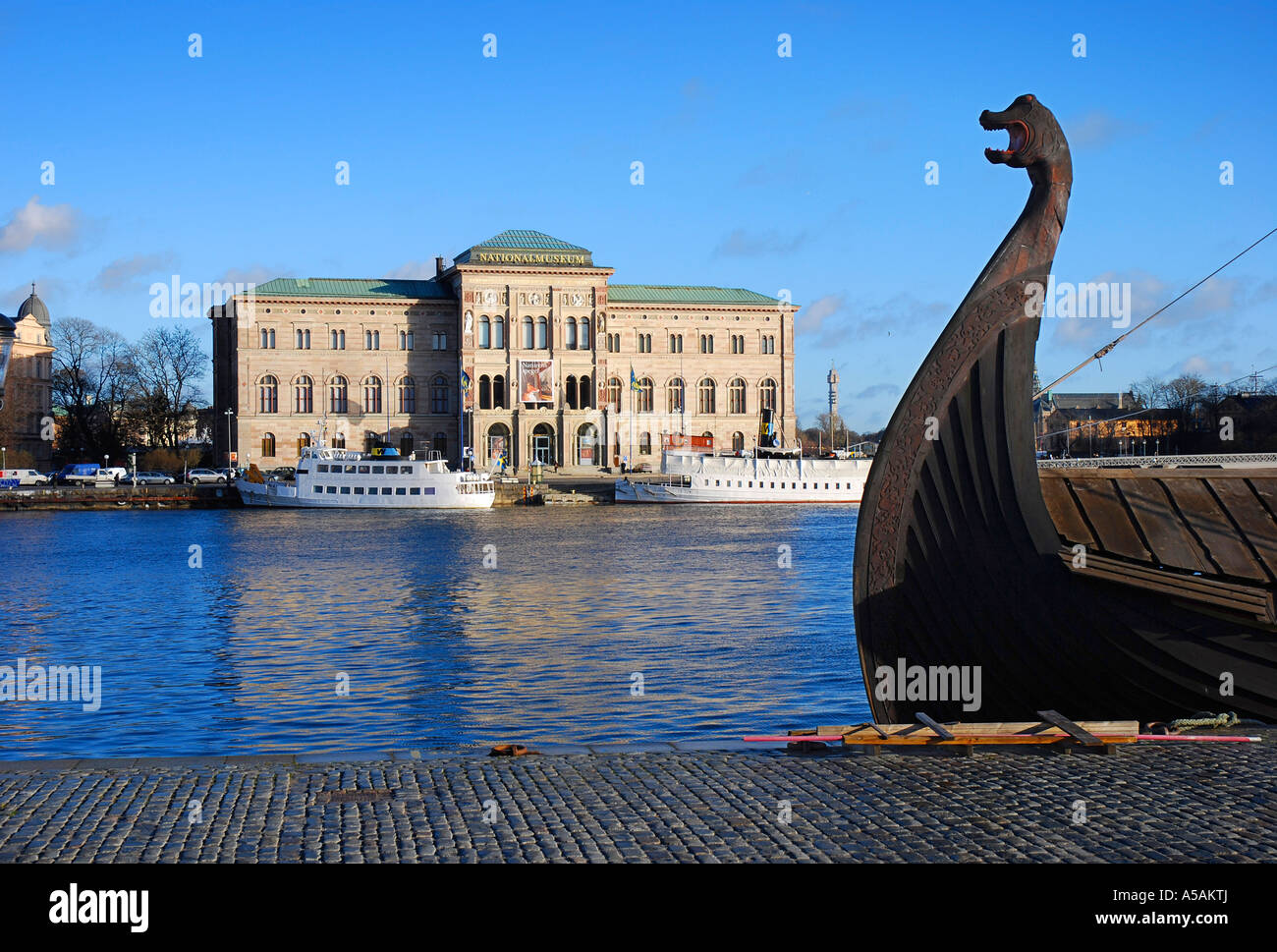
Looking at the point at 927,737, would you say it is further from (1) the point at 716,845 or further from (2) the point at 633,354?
(2) the point at 633,354

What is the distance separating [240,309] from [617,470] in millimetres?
31874

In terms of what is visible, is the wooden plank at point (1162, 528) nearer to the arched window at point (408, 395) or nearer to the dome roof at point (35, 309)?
the arched window at point (408, 395)

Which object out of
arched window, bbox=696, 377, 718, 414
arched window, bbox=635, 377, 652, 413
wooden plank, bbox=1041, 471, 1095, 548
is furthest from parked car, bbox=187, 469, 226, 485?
wooden plank, bbox=1041, 471, 1095, 548

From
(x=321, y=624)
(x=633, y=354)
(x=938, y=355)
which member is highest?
(x=633, y=354)

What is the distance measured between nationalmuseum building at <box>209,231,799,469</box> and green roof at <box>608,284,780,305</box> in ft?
1.27

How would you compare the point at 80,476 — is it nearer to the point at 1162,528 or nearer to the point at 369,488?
the point at 369,488

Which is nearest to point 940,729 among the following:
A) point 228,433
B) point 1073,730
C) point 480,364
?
point 1073,730

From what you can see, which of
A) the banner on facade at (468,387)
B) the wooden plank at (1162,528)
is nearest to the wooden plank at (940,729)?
the wooden plank at (1162,528)

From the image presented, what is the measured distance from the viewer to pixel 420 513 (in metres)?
83.1

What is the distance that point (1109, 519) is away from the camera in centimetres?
1295

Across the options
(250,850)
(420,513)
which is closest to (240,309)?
(420,513)

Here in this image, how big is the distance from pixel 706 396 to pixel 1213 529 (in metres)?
102

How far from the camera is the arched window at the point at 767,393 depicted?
114 metres

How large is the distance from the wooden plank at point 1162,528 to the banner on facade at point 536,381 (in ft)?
314
